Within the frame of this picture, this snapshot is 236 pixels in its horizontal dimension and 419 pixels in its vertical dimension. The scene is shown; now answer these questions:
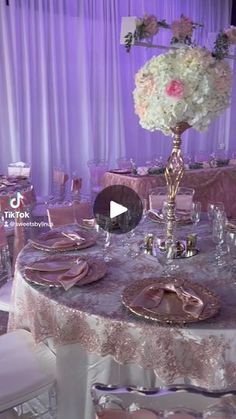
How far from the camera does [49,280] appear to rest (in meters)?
1.46

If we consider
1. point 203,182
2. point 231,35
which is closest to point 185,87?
point 231,35

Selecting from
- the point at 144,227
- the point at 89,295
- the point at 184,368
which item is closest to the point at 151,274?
the point at 89,295

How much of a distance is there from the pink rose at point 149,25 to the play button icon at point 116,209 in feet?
3.46

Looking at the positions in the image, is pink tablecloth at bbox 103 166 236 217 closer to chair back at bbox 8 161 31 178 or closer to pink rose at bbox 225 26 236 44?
chair back at bbox 8 161 31 178

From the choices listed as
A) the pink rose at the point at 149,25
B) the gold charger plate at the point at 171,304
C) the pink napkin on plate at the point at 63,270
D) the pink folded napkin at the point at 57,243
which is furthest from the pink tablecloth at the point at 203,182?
the gold charger plate at the point at 171,304

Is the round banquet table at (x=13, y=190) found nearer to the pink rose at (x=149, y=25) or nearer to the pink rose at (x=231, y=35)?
the pink rose at (x=149, y=25)

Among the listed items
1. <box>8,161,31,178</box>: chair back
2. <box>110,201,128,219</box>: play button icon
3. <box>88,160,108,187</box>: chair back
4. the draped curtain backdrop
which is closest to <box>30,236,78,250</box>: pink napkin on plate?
<box>110,201,128,219</box>: play button icon

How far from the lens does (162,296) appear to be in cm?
132

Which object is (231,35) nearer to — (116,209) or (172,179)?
(172,179)

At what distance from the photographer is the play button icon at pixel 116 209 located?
183 centimetres

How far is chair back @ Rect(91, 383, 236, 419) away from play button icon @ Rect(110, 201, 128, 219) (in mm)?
998

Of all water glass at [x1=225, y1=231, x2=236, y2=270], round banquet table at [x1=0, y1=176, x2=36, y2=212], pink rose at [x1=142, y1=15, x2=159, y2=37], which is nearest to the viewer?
water glass at [x1=225, y1=231, x2=236, y2=270]

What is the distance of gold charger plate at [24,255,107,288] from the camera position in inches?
56.9

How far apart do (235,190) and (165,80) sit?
3351 mm
